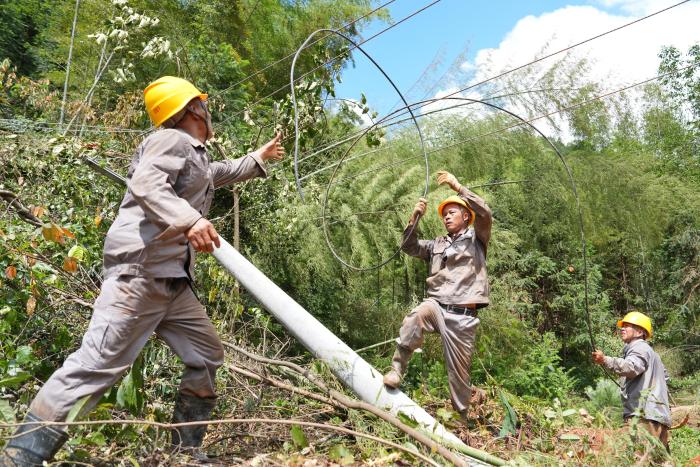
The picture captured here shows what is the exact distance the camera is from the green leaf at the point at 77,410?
262 cm

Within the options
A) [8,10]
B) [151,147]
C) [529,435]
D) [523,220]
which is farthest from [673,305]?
[8,10]

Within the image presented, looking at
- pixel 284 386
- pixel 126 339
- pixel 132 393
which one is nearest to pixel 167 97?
pixel 126 339

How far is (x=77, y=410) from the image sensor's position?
263 cm

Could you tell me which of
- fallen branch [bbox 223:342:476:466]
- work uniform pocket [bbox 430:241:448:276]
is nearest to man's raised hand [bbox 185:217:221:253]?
fallen branch [bbox 223:342:476:466]

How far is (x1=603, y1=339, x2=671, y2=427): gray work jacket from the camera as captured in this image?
4.91 meters

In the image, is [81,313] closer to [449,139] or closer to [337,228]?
[337,228]

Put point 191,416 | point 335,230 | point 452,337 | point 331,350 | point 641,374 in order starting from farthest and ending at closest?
point 335,230 < point 641,374 < point 452,337 < point 331,350 < point 191,416

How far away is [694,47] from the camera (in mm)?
16891

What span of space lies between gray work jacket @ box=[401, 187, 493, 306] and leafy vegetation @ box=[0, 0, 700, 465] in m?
0.66

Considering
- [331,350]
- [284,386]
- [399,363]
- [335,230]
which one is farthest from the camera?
[335,230]

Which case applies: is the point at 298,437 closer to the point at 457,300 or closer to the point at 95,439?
the point at 95,439

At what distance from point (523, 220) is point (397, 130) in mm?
3963

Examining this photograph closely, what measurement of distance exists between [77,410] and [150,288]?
542mm

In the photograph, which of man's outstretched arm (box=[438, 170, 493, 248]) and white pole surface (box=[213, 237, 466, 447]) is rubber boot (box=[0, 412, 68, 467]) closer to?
white pole surface (box=[213, 237, 466, 447])
